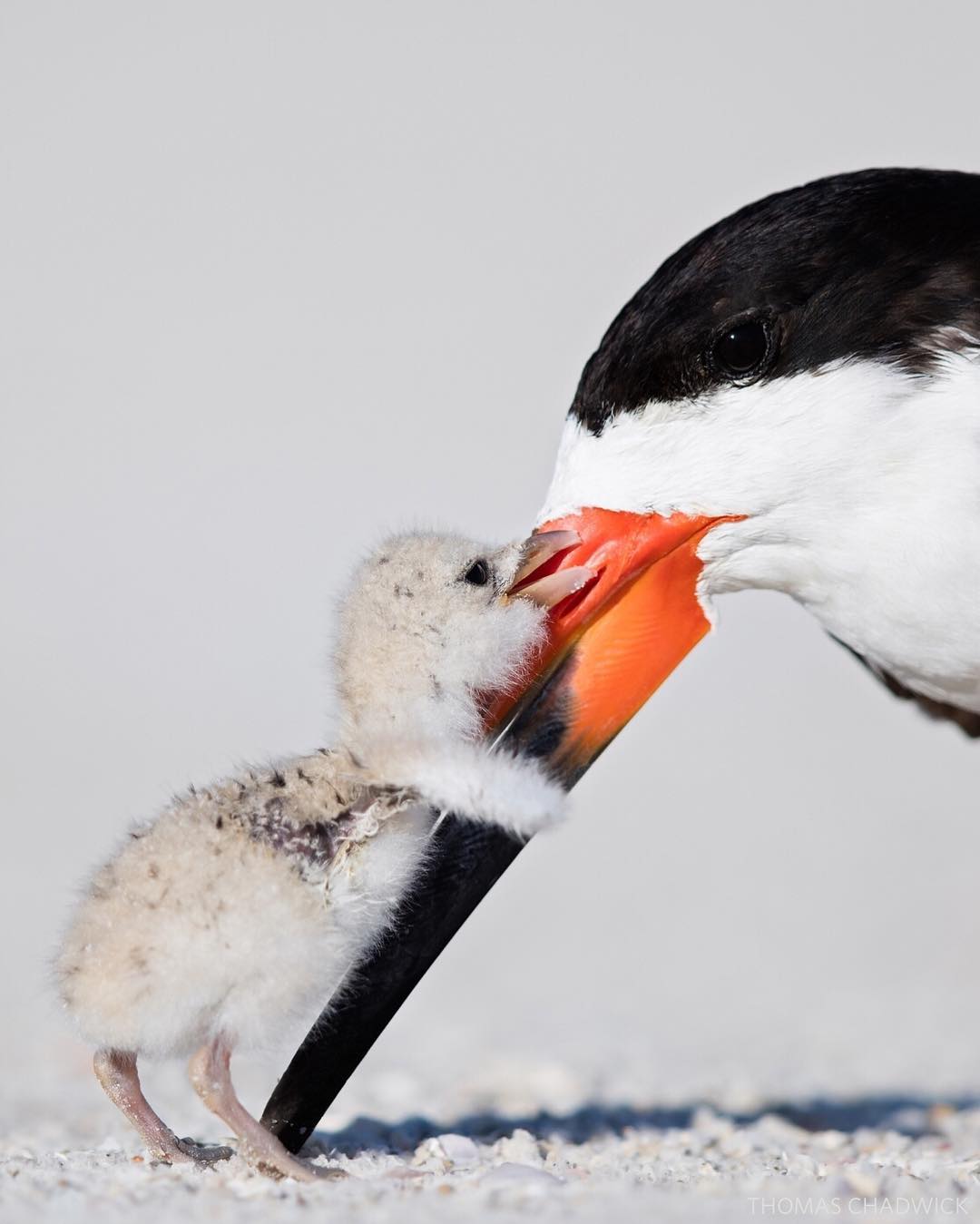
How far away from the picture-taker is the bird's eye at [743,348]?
147 inches

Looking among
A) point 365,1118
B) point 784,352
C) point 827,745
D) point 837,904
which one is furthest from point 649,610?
point 827,745

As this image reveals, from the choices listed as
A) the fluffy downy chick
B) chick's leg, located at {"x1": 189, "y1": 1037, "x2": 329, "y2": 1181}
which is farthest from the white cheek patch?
chick's leg, located at {"x1": 189, "y1": 1037, "x2": 329, "y2": 1181}

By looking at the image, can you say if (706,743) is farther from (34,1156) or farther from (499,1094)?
(34,1156)

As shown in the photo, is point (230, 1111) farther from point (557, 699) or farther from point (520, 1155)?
point (557, 699)

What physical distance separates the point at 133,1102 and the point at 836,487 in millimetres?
1748

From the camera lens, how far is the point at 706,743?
10.8 m

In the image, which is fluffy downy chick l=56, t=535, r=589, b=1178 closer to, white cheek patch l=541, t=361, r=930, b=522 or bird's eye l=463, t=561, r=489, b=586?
bird's eye l=463, t=561, r=489, b=586

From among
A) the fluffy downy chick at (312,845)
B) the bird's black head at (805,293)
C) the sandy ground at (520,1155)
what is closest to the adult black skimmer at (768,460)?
the bird's black head at (805,293)

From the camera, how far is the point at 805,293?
12.3 feet

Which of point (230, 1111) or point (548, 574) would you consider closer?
point (230, 1111)

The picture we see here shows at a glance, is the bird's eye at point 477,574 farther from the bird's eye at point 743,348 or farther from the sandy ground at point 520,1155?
the sandy ground at point 520,1155

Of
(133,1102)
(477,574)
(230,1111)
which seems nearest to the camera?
(230,1111)

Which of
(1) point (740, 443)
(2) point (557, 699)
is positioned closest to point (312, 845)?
(2) point (557, 699)

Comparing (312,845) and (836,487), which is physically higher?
(836,487)
